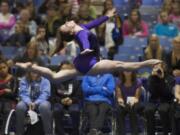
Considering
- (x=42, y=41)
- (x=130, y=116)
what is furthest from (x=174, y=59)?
(x=42, y=41)

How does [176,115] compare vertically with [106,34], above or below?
below

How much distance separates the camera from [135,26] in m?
13.1

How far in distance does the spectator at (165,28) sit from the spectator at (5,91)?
10.6 ft

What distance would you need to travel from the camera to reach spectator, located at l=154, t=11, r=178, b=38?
12.9 meters

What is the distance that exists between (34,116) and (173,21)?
401cm

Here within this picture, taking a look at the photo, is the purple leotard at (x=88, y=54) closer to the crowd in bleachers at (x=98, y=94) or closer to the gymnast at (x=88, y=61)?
the gymnast at (x=88, y=61)

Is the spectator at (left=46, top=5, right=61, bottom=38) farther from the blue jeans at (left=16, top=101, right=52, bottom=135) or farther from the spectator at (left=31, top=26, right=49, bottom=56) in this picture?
the blue jeans at (left=16, top=101, right=52, bottom=135)

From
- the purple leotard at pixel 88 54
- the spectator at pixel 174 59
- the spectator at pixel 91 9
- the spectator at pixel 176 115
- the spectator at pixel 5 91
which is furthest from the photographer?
the spectator at pixel 91 9

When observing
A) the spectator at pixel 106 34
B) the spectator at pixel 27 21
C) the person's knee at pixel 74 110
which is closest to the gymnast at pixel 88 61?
the person's knee at pixel 74 110

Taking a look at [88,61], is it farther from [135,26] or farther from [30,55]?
[135,26]

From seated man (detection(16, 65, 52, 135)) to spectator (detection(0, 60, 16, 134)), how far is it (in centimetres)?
20

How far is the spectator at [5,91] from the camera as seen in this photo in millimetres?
11016

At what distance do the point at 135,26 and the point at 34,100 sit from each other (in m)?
3.03

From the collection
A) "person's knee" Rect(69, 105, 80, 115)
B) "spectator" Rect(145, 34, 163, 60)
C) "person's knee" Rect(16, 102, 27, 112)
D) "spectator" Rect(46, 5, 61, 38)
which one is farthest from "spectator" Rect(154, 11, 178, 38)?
"person's knee" Rect(16, 102, 27, 112)
